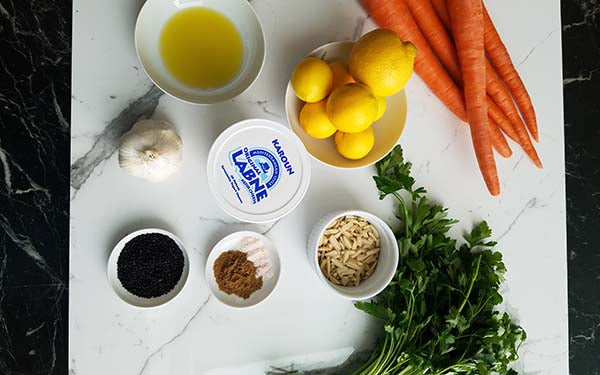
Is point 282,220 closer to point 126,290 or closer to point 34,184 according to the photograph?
point 126,290

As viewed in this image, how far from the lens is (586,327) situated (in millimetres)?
1346

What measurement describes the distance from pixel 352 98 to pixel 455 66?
0.37 metres

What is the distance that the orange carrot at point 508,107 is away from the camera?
4.08 ft

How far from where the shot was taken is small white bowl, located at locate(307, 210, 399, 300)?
3.76 ft

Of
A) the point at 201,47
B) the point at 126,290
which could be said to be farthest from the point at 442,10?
the point at 126,290

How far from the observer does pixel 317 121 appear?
1077 millimetres

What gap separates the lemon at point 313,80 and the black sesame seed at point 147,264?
0.39 meters

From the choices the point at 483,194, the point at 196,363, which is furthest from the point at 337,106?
the point at 196,363

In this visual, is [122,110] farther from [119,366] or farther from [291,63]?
[119,366]

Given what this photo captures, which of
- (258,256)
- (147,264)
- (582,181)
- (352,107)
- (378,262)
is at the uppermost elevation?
(352,107)

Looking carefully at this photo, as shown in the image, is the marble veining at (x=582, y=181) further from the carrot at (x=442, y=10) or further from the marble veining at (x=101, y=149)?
the marble veining at (x=101, y=149)

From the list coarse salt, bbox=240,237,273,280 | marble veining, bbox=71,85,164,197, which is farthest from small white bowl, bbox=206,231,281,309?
marble veining, bbox=71,85,164,197

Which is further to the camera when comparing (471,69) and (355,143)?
(471,69)

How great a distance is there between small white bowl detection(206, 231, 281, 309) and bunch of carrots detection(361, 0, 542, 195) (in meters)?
0.47
